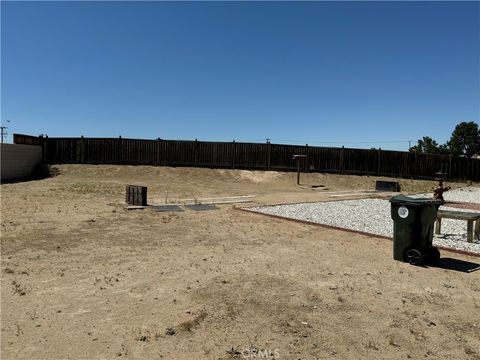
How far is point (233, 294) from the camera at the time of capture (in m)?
5.38

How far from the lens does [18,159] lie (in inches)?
1003

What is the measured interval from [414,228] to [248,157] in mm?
23717

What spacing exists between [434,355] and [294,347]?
1291 mm

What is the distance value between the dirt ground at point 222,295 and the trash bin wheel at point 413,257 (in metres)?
0.19

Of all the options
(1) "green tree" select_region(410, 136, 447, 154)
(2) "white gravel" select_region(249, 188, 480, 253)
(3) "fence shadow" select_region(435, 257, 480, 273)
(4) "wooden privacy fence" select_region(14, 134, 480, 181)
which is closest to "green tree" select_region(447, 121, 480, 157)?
(1) "green tree" select_region(410, 136, 447, 154)

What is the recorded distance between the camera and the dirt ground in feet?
13.0

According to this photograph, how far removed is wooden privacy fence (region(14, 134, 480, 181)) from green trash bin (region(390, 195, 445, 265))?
917 inches

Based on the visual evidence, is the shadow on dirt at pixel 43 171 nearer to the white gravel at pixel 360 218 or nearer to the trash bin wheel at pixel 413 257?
the white gravel at pixel 360 218

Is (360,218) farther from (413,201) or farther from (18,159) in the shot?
(18,159)

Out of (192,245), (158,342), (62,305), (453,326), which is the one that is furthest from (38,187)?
(453,326)

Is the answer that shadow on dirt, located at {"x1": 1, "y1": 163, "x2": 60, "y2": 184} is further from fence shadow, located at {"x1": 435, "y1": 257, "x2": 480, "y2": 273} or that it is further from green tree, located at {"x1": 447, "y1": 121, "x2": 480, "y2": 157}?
green tree, located at {"x1": 447, "y1": 121, "x2": 480, "y2": 157}

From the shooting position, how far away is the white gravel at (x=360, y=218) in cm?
920

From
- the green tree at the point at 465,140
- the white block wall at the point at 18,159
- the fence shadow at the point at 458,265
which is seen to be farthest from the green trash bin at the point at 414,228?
the green tree at the point at 465,140

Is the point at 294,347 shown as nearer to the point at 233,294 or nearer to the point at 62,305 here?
the point at 233,294
